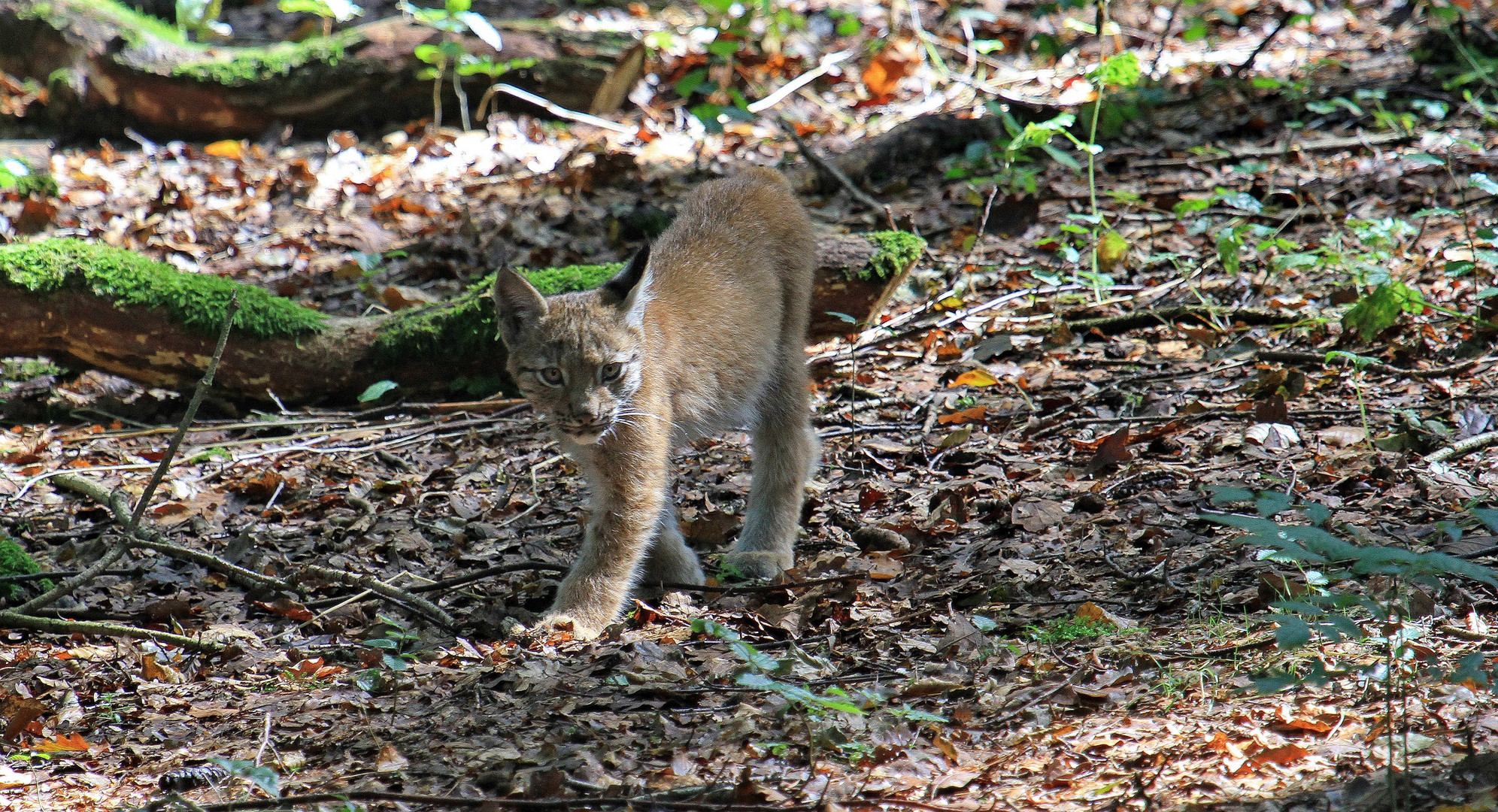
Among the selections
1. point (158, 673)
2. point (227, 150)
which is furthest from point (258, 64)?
point (158, 673)

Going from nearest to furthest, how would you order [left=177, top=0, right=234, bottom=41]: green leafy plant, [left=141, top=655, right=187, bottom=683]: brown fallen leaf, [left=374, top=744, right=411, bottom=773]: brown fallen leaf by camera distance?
[left=374, top=744, right=411, bottom=773]: brown fallen leaf
[left=141, top=655, right=187, bottom=683]: brown fallen leaf
[left=177, top=0, right=234, bottom=41]: green leafy plant

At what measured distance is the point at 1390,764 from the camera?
99.8 inches

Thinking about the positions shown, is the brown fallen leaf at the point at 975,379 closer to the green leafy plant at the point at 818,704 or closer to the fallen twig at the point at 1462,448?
the fallen twig at the point at 1462,448

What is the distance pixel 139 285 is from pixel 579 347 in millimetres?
3409

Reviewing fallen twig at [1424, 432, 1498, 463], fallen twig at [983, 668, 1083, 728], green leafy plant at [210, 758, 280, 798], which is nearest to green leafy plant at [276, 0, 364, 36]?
green leafy plant at [210, 758, 280, 798]

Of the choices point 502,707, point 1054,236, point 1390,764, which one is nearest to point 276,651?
point 502,707

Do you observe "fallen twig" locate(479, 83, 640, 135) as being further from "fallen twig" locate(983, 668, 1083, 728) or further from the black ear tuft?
"fallen twig" locate(983, 668, 1083, 728)

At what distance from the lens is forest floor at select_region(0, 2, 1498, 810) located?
125 inches

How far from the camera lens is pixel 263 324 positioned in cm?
652

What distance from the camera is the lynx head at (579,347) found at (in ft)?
14.7

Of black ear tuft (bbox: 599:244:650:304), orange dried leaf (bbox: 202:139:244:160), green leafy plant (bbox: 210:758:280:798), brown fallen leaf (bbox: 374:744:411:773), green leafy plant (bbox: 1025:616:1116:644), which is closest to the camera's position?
green leafy plant (bbox: 210:758:280:798)

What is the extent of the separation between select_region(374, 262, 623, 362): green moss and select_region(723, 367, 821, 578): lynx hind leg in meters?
1.58

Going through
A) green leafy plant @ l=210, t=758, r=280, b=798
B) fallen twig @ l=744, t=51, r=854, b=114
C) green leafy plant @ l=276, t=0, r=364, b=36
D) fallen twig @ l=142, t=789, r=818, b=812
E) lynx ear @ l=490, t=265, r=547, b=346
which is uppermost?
green leafy plant @ l=276, t=0, r=364, b=36

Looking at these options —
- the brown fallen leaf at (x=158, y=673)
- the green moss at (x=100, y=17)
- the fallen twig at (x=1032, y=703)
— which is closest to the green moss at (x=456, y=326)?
the brown fallen leaf at (x=158, y=673)
